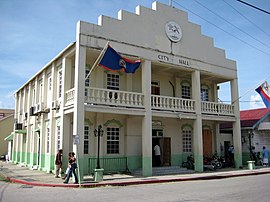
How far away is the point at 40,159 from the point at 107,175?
5958 millimetres

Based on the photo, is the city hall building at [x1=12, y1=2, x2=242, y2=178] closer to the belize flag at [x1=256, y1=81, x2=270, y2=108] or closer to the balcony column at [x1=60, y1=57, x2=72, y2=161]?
the balcony column at [x1=60, y1=57, x2=72, y2=161]

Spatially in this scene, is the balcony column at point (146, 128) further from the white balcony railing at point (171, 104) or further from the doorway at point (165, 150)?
the doorway at point (165, 150)

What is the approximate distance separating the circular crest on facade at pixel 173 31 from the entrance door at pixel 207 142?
27.5 ft

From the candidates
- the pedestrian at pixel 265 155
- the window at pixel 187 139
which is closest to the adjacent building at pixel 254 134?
the pedestrian at pixel 265 155

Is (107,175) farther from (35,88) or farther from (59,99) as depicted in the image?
(35,88)

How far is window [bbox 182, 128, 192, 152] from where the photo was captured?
23.1 meters

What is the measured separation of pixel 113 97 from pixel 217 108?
9428 millimetres

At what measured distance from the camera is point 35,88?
24172mm

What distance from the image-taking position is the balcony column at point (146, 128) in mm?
17734

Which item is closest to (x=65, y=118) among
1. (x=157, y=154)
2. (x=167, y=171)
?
(x=157, y=154)

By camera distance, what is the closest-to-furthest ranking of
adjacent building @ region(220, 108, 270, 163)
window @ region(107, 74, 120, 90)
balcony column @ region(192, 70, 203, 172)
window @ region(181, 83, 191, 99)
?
1. window @ region(107, 74, 120, 90)
2. balcony column @ region(192, 70, 203, 172)
3. window @ region(181, 83, 191, 99)
4. adjacent building @ region(220, 108, 270, 163)

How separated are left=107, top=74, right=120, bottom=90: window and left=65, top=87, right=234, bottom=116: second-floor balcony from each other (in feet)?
4.10

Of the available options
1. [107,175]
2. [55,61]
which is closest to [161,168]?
[107,175]

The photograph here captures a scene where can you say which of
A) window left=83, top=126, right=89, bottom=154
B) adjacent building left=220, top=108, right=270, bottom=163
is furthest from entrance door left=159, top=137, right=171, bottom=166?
adjacent building left=220, top=108, right=270, bottom=163
